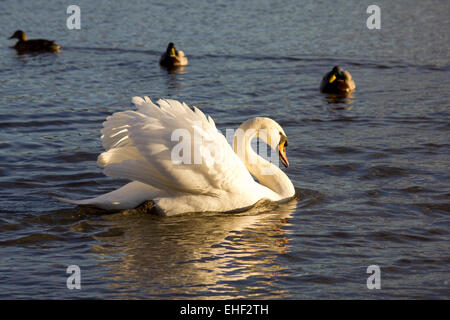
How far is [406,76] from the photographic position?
16547 millimetres

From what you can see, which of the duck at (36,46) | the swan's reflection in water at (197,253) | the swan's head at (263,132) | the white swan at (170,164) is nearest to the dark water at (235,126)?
the swan's reflection in water at (197,253)

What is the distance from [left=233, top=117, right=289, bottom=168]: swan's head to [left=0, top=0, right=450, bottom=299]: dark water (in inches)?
28.4

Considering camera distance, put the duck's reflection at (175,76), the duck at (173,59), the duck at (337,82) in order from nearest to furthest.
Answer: the duck at (337,82), the duck's reflection at (175,76), the duck at (173,59)

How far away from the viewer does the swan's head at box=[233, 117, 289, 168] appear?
366 inches

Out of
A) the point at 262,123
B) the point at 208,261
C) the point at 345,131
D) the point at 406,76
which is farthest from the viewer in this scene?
the point at 406,76

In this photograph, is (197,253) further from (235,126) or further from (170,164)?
(235,126)

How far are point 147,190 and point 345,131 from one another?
5.09 meters

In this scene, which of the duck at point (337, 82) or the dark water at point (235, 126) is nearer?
the dark water at point (235, 126)

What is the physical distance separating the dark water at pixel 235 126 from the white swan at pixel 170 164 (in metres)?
0.22

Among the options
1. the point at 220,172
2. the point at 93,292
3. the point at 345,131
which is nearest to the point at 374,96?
the point at 345,131

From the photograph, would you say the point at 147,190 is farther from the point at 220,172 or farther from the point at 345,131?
the point at 345,131

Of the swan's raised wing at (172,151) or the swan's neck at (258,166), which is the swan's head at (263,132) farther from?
the swan's raised wing at (172,151)

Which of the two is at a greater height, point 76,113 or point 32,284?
point 76,113

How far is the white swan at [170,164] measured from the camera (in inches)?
316
